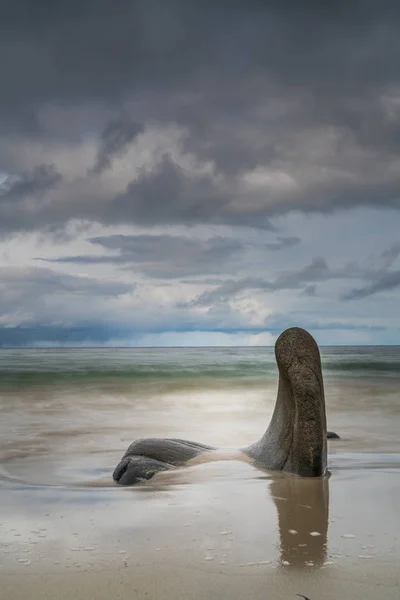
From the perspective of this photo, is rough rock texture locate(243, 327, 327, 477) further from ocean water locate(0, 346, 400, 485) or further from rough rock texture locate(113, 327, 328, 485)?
ocean water locate(0, 346, 400, 485)

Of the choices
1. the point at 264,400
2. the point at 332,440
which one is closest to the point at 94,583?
the point at 332,440

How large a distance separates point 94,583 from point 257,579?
881 millimetres

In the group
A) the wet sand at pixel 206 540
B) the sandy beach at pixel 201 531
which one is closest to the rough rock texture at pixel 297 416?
the sandy beach at pixel 201 531

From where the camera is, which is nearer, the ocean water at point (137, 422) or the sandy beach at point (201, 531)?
the sandy beach at point (201, 531)

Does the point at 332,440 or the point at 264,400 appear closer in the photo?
the point at 332,440

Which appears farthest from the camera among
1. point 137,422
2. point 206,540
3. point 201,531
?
point 137,422

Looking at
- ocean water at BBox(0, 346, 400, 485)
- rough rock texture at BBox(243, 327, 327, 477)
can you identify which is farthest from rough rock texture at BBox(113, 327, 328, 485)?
ocean water at BBox(0, 346, 400, 485)

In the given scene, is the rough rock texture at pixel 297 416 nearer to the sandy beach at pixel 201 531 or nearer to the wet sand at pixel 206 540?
the sandy beach at pixel 201 531

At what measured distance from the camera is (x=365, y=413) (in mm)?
15695

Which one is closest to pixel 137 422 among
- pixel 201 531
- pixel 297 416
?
pixel 297 416

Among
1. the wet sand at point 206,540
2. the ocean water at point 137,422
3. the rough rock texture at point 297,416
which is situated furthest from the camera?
the ocean water at point 137,422

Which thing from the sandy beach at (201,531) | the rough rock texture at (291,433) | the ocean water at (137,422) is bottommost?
the ocean water at (137,422)

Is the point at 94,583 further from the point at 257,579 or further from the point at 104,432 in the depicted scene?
the point at 104,432

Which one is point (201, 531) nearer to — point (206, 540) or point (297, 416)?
point (206, 540)
